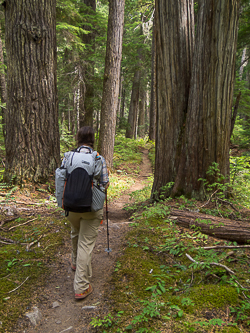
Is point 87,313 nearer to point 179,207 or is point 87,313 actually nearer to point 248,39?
point 179,207

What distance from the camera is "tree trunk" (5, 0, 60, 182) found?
205 inches

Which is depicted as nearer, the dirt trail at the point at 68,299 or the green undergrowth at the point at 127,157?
the dirt trail at the point at 68,299

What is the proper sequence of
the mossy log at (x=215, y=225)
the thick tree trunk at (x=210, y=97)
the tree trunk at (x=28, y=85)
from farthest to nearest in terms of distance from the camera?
the tree trunk at (x=28, y=85)
the thick tree trunk at (x=210, y=97)
the mossy log at (x=215, y=225)

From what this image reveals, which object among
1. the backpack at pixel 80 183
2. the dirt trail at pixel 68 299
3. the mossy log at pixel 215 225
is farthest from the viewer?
the mossy log at pixel 215 225

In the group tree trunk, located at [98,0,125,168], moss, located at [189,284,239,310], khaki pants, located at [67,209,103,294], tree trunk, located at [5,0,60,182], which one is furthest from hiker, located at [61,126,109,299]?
tree trunk, located at [98,0,125,168]

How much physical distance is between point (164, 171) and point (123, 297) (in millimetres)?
2878

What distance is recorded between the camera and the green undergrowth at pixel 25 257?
8.31ft

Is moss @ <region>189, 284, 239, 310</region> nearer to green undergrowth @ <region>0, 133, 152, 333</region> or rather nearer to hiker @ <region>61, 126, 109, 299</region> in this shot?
hiker @ <region>61, 126, 109, 299</region>

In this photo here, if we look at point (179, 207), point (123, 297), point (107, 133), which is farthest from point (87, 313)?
point (107, 133)

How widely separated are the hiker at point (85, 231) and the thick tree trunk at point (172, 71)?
2.24m

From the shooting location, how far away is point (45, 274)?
3.15 meters

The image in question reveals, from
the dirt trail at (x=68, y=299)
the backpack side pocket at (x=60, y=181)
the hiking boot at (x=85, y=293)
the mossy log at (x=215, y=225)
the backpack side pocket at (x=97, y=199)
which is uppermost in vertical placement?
the backpack side pocket at (x=60, y=181)

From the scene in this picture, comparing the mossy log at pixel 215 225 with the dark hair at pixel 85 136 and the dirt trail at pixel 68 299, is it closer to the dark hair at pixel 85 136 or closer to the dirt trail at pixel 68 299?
the dirt trail at pixel 68 299

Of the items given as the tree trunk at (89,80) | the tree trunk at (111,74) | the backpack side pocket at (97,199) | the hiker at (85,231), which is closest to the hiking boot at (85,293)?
the hiker at (85,231)
